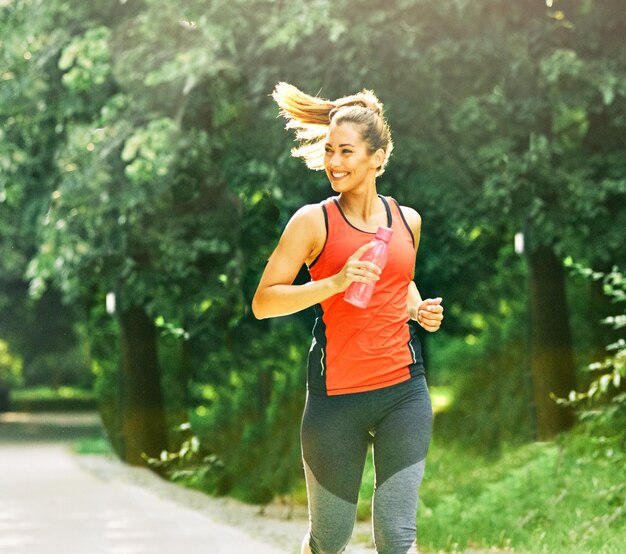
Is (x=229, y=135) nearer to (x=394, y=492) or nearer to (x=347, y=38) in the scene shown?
(x=347, y=38)

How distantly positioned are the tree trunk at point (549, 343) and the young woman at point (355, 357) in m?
7.51

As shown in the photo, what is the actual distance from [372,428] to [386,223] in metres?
0.73

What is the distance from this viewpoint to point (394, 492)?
471cm

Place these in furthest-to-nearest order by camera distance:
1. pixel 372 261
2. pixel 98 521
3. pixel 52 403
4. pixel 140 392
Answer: pixel 52 403 < pixel 140 392 < pixel 98 521 < pixel 372 261

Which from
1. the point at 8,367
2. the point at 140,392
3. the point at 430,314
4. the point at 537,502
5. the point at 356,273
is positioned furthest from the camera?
the point at 8,367

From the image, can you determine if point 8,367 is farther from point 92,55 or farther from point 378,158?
point 378,158

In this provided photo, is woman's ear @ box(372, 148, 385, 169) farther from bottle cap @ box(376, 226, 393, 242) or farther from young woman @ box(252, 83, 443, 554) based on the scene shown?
bottle cap @ box(376, 226, 393, 242)

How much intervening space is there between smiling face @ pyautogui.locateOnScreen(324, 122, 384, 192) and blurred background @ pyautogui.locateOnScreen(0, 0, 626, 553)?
552cm

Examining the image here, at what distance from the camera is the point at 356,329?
15.6ft

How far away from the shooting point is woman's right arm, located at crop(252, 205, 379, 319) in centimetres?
459

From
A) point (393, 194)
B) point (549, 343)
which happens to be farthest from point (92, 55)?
point (549, 343)

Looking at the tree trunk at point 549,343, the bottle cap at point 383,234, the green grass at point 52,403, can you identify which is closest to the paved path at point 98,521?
the tree trunk at point 549,343

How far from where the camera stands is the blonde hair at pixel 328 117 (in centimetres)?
488

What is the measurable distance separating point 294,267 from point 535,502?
5.09 metres
